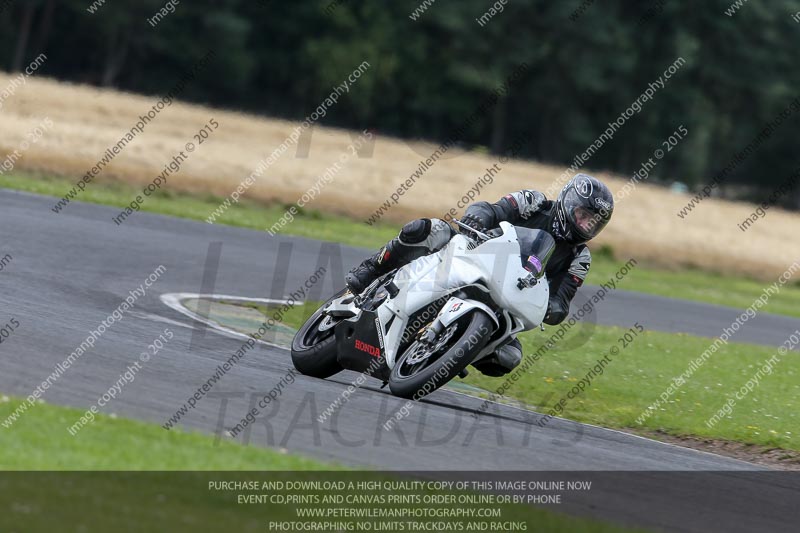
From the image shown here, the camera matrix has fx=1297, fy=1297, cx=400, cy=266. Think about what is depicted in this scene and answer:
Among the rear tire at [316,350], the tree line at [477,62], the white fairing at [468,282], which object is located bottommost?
the tree line at [477,62]

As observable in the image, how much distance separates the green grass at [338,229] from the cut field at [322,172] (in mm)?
595

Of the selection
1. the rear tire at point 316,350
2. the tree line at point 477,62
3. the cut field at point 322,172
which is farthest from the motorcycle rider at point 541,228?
the tree line at point 477,62

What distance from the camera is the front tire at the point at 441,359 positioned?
8391 mm

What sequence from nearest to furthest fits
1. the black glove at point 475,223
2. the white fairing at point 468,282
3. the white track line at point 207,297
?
the white fairing at point 468,282 < the black glove at point 475,223 < the white track line at point 207,297

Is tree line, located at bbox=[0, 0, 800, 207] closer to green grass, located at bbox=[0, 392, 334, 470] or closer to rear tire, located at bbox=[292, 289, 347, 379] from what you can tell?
rear tire, located at bbox=[292, 289, 347, 379]

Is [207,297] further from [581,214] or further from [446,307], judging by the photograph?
[581,214]

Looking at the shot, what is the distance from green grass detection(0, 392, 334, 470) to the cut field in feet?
55.1

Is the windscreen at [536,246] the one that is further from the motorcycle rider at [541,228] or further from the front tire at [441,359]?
the front tire at [441,359]

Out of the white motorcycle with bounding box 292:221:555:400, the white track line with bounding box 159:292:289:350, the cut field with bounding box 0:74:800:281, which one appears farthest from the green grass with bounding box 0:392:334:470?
the cut field with bounding box 0:74:800:281

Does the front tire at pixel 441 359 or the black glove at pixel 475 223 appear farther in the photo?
the black glove at pixel 475 223

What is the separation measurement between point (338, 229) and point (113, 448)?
19970 millimetres

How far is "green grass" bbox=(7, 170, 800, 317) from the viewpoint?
22.7 meters
